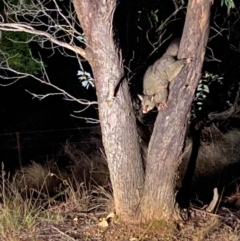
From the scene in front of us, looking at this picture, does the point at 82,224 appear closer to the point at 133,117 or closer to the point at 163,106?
the point at 133,117

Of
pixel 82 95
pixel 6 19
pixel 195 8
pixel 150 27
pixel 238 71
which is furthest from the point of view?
pixel 82 95

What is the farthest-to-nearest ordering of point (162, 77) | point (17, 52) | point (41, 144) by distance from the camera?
point (41, 144), point (17, 52), point (162, 77)

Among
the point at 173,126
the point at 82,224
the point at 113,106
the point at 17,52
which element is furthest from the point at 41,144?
the point at 173,126

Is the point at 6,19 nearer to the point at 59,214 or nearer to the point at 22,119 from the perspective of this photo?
the point at 59,214

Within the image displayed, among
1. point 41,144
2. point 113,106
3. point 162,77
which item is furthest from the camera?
point 41,144

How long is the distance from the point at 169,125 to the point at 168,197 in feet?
2.49

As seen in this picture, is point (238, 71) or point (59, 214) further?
point (238, 71)

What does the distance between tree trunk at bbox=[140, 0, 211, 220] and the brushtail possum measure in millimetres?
63

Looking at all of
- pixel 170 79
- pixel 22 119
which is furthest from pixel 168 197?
pixel 22 119

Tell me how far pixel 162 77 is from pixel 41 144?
7256mm

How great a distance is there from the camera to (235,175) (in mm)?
11719

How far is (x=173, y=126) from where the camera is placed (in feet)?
22.6

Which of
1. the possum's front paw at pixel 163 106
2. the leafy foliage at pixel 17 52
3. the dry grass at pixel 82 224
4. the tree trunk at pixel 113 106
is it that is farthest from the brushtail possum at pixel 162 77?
the leafy foliage at pixel 17 52

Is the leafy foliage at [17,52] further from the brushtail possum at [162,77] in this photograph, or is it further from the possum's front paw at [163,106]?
the possum's front paw at [163,106]
